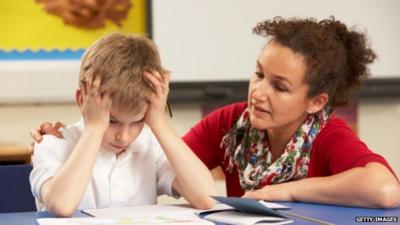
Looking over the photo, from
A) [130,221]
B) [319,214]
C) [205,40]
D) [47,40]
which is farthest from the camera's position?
[205,40]

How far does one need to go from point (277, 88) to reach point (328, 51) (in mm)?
171

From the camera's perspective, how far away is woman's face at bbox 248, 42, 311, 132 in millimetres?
1986

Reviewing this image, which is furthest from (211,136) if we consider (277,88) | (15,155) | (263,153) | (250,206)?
(15,155)

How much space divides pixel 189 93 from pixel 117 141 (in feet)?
5.40

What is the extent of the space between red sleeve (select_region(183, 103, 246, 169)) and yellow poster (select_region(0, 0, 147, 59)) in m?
1.20

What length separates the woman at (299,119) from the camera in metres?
1.92

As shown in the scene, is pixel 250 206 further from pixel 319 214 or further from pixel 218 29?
pixel 218 29

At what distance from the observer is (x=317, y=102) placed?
207 cm

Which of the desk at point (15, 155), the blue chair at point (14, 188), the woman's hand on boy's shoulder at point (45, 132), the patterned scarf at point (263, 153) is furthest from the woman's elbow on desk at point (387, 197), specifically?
the desk at point (15, 155)

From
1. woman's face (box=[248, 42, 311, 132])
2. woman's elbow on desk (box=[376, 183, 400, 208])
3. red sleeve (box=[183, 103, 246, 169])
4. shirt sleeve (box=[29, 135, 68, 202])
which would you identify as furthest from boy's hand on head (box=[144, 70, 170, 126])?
woman's elbow on desk (box=[376, 183, 400, 208])

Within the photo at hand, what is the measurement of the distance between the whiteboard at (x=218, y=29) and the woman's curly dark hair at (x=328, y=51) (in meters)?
1.25

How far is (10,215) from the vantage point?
1.66 m

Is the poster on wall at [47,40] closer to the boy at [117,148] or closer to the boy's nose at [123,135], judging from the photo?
the boy at [117,148]

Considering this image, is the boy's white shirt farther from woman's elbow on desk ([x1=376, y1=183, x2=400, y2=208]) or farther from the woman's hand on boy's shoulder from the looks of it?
woman's elbow on desk ([x1=376, y1=183, x2=400, y2=208])
